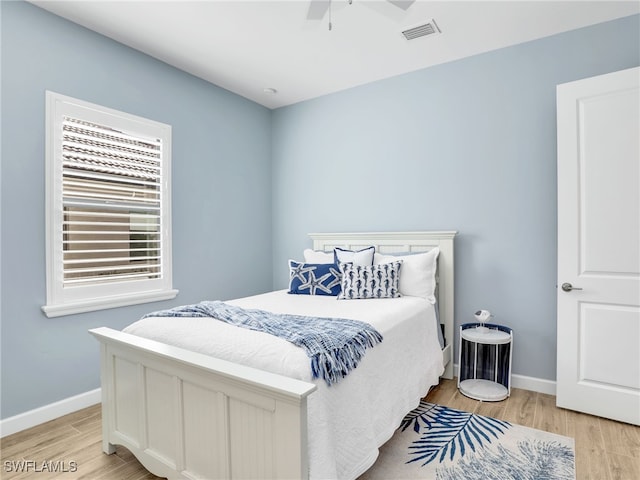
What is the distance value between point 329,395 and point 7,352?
2.16m

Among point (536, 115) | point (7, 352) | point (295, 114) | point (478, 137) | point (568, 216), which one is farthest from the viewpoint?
point (295, 114)

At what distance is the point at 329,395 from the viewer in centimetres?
154

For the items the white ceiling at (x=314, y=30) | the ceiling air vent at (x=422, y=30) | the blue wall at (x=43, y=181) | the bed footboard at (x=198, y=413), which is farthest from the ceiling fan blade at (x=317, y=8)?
the bed footboard at (x=198, y=413)

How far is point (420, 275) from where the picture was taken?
2.94m

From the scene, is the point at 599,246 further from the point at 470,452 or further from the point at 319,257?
the point at 319,257

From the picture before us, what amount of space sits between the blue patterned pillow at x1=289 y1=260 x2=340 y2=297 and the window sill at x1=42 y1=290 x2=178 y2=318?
3.64 feet

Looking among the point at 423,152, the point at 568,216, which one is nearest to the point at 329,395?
the point at 568,216

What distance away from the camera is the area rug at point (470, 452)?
1.89m

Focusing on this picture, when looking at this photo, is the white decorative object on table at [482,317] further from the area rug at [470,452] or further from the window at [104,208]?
the window at [104,208]

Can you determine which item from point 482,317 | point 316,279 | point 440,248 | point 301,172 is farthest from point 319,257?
point 482,317

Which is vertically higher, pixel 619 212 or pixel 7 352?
pixel 619 212

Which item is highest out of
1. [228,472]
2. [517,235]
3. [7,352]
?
[517,235]

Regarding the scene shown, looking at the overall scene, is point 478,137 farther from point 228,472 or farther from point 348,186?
point 228,472

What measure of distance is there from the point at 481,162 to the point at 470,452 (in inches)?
85.6
